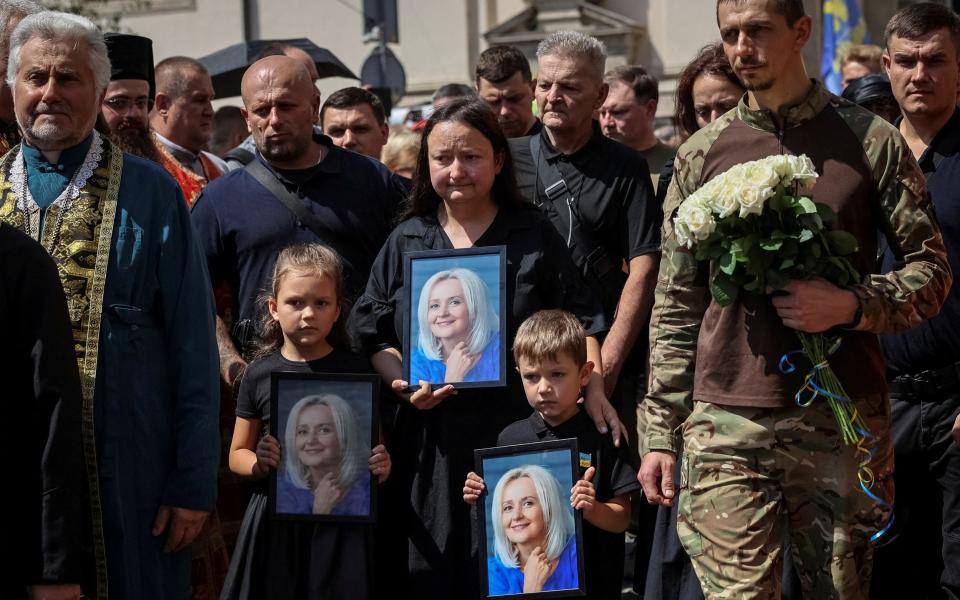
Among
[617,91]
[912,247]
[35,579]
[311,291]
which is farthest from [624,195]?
[35,579]

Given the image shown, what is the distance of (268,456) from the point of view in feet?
18.9

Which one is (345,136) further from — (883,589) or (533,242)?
(883,589)

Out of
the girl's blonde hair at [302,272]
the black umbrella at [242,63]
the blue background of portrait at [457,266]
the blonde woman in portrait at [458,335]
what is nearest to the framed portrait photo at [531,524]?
the blonde woman in portrait at [458,335]

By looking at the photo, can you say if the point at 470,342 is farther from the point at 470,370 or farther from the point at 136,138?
the point at 136,138

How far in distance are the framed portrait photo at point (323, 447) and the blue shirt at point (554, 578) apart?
0.57m

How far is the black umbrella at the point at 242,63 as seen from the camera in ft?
38.9

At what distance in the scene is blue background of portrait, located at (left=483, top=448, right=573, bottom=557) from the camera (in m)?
5.57

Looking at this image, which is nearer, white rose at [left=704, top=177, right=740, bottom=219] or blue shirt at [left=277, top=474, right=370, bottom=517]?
white rose at [left=704, top=177, right=740, bottom=219]

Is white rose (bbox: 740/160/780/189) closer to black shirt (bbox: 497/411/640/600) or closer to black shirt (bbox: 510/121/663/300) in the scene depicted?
black shirt (bbox: 497/411/640/600)

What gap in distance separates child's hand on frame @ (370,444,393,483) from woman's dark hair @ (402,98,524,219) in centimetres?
104

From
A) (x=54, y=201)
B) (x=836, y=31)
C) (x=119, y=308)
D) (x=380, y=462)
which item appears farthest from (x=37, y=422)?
(x=836, y=31)

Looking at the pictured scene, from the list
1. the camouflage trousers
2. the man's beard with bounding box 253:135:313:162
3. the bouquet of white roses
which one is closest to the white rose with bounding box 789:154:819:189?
the bouquet of white roses

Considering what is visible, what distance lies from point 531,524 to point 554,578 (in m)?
0.22

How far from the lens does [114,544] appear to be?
4.92 metres
